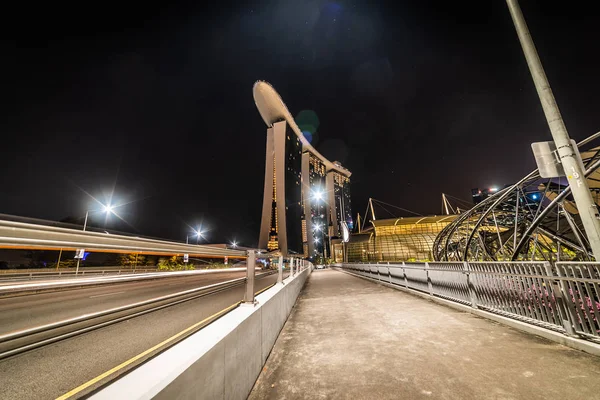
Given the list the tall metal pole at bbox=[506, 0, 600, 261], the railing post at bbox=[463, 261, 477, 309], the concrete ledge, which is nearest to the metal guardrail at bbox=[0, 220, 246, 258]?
the concrete ledge

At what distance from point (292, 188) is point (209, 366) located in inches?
3336

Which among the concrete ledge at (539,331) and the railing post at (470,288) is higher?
the railing post at (470,288)

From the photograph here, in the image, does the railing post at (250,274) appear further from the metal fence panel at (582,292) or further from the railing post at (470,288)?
the railing post at (470,288)

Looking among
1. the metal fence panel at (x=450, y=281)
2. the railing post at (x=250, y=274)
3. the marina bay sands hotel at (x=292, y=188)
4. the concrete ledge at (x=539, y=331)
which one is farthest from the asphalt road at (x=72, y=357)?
the marina bay sands hotel at (x=292, y=188)

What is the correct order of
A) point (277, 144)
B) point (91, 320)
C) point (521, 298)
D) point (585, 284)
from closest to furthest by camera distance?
point (91, 320), point (585, 284), point (521, 298), point (277, 144)

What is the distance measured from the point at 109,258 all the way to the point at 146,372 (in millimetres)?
57047

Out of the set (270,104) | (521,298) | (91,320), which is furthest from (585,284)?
(270,104)

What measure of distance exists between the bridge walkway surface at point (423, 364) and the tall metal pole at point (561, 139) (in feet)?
6.70

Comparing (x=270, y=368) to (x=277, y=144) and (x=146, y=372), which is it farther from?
(x=277, y=144)

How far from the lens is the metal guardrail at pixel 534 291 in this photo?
3.58m

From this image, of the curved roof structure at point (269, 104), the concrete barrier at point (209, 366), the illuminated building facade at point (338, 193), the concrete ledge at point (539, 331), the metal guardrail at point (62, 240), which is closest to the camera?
the metal guardrail at point (62, 240)

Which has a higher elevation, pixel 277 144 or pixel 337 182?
pixel 337 182

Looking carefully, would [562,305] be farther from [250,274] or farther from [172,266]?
[172,266]

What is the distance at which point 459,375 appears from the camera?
2883 millimetres
